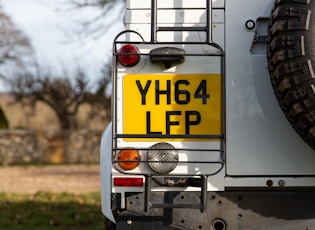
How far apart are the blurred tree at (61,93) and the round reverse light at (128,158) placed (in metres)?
27.0

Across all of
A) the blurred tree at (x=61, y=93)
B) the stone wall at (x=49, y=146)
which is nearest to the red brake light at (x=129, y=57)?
the stone wall at (x=49, y=146)

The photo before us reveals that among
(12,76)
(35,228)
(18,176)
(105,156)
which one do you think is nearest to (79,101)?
(12,76)

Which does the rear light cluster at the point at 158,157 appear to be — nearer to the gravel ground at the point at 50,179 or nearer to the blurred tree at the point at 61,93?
the gravel ground at the point at 50,179

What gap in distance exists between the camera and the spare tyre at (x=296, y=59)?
12.8 ft

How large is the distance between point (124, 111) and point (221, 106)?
0.63 metres

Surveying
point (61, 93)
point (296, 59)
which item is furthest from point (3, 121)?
point (296, 59)

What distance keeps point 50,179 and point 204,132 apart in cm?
1487

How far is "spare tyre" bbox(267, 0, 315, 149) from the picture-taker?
3.91 metres

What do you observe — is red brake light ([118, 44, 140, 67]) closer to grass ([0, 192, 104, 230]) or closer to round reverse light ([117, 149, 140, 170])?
round reverse light ([117, 149, 140, 170])

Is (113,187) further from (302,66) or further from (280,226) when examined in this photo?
(302,66)

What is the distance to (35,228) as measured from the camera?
879cm

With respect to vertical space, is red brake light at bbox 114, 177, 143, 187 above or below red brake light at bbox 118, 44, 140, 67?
below

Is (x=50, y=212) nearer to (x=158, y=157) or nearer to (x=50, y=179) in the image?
(x=158, y=157)

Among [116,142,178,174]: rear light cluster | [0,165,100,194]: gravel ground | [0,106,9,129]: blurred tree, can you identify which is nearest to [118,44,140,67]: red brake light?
A: [116,142,178,174]: rear light cluster
